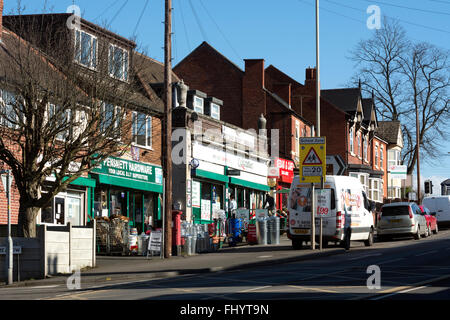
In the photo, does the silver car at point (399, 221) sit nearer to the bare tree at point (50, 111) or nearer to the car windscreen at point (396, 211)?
the car windscreen at point (396, 211)

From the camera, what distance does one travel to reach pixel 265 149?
1725 inches

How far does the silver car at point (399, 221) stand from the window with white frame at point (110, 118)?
1585 cm

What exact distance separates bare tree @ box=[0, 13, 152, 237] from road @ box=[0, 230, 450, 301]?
12.9ft

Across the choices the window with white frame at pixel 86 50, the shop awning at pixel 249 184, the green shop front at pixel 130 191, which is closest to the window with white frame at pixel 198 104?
the shop awning at pixel 249 184

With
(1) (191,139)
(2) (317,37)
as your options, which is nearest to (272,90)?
(1) (191,139)

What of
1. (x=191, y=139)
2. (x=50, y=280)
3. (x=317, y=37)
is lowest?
(x=50, y=280)

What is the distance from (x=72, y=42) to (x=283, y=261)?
9.23 m

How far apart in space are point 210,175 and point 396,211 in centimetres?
875

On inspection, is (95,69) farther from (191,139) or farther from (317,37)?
(191,139)

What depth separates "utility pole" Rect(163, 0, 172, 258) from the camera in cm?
2436

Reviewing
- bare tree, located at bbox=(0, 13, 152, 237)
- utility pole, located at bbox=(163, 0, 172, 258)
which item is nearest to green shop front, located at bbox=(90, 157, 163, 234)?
utility pole, located at bbox=(163, 0, 172, 258)

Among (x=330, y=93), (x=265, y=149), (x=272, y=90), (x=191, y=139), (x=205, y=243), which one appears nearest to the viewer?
(x=205, y=243)

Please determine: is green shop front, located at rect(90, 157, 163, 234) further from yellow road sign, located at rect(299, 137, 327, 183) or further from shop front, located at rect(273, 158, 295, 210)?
shop front, located at rect(273, 158, 295, 210)

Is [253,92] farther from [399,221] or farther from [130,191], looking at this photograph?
[130,191]
